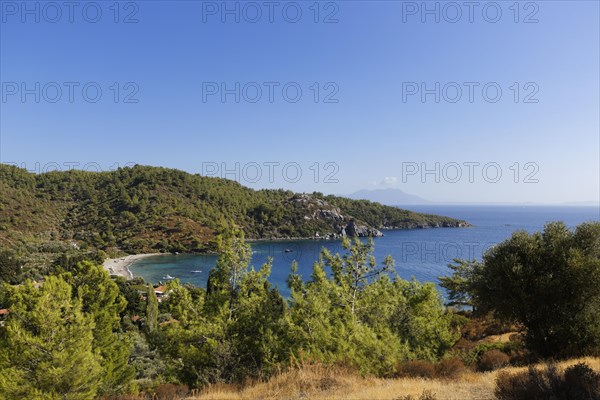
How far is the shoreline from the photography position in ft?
322

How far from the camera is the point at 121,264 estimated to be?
11156 centimetres

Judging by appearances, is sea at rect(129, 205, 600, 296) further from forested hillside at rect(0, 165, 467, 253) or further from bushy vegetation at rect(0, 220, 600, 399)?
bushy vegetation at rect(0, 220, 600, 399)

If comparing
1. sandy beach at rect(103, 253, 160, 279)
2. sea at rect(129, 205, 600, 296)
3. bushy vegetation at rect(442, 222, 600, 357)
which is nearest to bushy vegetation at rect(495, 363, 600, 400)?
bushy vegetation at rect(442, 222, 600, 357)

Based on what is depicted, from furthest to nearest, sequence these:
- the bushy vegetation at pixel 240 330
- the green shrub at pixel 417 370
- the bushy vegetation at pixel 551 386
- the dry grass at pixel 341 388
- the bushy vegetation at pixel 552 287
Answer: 1. the bushy vegetation at pixel 552 287
2. the bushy vegetation at pixel 240 330
3. the green shrub at pixel 417 370
4. the dry grass at pixel 341 388
5. the bushy vegetation at pixel 551 386

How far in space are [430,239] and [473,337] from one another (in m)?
148

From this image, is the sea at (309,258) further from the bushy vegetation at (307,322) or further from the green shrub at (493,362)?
the green shrub at (493,362)

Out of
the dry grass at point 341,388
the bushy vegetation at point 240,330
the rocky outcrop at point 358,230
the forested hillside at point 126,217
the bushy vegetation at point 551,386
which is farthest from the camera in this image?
the rocky outcrop at point 358,230

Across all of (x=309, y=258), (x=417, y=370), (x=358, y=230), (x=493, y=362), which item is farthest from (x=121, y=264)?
(x=358, y=230)

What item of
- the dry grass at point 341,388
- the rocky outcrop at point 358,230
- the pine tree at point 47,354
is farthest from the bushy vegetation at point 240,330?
the rocky outcrop at point 358,230

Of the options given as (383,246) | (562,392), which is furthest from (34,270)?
(383,246)

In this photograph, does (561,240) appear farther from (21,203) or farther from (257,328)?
(21,203)

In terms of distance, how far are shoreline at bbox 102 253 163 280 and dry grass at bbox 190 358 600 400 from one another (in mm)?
93581

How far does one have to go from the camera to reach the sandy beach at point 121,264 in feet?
324

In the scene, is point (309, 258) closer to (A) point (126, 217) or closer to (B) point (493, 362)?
(A) point (126, 217)
